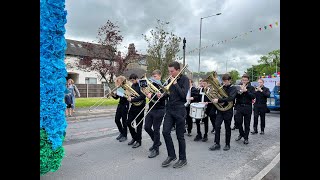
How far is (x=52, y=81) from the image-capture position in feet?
12.6

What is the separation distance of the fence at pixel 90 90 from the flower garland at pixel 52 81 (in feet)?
88.4

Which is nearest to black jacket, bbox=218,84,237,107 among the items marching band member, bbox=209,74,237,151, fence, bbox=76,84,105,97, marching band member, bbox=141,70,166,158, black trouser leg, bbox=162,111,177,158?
marching band member, bbox=209,74,237,151

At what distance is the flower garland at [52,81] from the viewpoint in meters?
3.64

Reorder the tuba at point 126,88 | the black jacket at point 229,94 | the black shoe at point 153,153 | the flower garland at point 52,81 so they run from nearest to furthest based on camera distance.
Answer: the flower garland at point 52,81
the black shoe at point 153,153
the black jacket at point 229,94
the tuba at point 126,88

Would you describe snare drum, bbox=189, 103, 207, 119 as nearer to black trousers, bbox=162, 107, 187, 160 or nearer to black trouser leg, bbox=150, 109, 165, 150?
black trouser leg, bbox=150, 109, 165, 150

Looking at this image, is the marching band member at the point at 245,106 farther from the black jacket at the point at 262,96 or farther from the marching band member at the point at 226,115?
the black jacket at the point at 262,96

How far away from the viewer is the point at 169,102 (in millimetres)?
5195

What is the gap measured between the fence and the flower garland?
26956 mm

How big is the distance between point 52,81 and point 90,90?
2813 cm

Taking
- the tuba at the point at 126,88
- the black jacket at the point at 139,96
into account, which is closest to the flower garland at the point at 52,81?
the black jacket at the point at 139,96

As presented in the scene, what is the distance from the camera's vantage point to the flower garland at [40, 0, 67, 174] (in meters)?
3.64

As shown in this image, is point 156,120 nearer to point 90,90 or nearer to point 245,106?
point 245,106

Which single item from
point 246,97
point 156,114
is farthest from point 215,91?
point 156,114
